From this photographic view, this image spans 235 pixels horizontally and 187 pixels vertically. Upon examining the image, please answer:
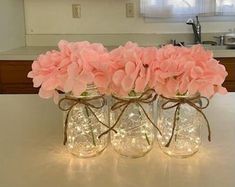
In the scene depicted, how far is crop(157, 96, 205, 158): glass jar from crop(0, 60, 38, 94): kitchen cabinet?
1866 millimetres

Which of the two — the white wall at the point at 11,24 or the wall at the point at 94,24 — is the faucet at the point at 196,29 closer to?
the wall at the point at 94,24

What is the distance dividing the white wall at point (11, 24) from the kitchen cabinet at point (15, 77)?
17cm

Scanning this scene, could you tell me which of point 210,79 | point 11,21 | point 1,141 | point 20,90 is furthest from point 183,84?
point 11,21

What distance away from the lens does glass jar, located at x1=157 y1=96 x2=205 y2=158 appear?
837 millimetres

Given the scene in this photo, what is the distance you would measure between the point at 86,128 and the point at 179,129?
0.22m

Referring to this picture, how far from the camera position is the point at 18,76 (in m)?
2.60

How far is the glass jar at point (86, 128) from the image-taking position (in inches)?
33.1

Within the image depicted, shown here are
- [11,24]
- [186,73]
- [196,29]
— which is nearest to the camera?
[186,73]

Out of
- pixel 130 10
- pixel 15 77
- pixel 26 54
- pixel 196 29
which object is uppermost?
pixel 130 10

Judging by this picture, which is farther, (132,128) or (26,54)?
(26,54)

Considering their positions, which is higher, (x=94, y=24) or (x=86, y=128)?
(x=94, y=24)

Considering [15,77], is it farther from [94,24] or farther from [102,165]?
[102,165]

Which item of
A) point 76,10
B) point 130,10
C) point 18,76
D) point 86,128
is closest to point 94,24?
point 76,10

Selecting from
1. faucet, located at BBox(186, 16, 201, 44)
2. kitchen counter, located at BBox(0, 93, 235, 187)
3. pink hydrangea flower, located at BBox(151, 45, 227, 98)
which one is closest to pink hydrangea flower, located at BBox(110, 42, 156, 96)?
pink hydrangea flower, located at BBox(151, 45, 227, 98)
